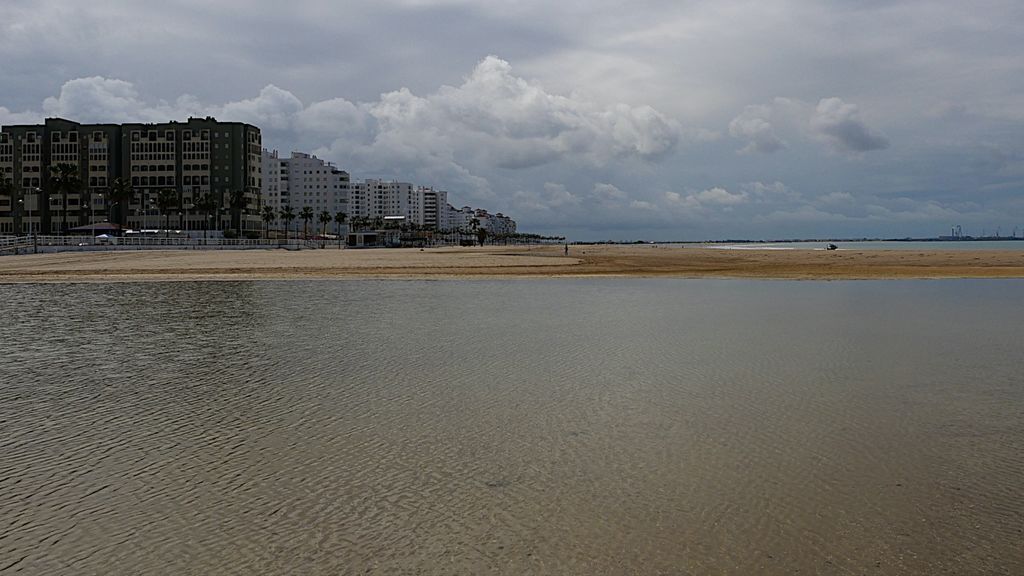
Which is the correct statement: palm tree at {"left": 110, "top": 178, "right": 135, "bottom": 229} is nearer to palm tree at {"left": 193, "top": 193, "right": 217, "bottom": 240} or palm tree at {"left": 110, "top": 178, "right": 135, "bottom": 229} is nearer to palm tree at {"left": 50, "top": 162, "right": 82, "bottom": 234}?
palm tree at {"left": 50, "top": 162, "right": 82, "bottom": 234}

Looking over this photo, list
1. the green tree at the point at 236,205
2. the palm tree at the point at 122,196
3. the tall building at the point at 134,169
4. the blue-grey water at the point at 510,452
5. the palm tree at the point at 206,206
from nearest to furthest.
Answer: the blue-grey water at the point at 510,452
the palm tree at the point at 122,196
the palm tree at the point at 206,206
the green tree at the point at 236,205
the tall building at the point at 134,169

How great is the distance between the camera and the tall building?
15475 centimetres

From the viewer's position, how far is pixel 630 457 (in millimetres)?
7977

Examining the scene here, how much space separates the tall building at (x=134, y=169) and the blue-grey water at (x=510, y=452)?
14793cm

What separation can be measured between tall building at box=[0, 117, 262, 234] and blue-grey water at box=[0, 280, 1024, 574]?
485 ft

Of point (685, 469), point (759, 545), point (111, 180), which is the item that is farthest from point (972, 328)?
point (111, 180)

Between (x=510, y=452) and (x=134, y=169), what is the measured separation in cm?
17326

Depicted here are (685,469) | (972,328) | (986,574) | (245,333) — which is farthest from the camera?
(972,328)

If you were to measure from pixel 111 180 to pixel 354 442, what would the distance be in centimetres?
17212

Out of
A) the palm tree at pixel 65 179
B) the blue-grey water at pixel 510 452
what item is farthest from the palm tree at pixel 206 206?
the blue-grey water at pixel 510 452

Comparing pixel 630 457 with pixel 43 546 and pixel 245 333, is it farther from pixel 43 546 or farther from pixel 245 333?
pixel 245 333

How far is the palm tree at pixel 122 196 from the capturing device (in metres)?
142

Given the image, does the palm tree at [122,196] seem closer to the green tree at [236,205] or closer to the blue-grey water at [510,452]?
the green tree at [236,205]

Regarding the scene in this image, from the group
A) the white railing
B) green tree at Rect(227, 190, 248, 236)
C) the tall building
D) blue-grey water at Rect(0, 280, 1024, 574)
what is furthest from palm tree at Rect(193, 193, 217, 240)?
blue-grey water at Rect(0, 280, 1024, 574)
